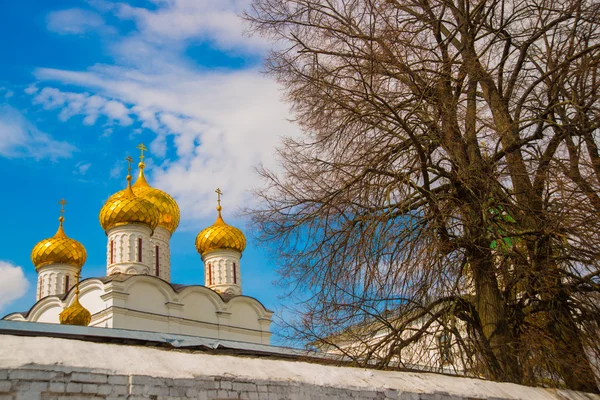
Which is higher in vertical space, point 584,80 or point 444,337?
point 584,80

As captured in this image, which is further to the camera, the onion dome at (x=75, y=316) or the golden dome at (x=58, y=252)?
the golden dome at (x=58, y=252)

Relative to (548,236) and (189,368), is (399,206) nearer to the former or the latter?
(548,236)

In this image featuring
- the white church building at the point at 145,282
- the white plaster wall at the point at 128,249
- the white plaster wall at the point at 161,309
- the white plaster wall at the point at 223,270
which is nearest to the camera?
the white plaster wall at the point at 161,309

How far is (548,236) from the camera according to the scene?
7422 mm

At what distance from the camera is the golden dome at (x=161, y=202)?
22.4m

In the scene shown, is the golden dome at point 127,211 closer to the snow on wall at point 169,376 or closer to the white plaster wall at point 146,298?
the white plaster wall at point 146,298

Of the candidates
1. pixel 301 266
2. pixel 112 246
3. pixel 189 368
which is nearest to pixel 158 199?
pixel 112 246

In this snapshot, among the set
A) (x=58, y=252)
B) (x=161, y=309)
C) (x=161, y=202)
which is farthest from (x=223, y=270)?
(x=58, y=252)

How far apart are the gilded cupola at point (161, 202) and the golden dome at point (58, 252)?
2.67 m

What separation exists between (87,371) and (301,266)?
15.3 ft

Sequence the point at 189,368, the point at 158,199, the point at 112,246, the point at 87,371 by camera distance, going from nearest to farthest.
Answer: the point at 87,371, the point at 189,368, the point at 112,246, the point at 158,199

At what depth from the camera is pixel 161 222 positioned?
889 inches

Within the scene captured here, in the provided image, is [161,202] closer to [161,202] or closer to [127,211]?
[161,202]

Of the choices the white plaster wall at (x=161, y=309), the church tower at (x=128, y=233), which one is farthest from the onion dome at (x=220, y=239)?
the church tower at (x=128, y=233)
